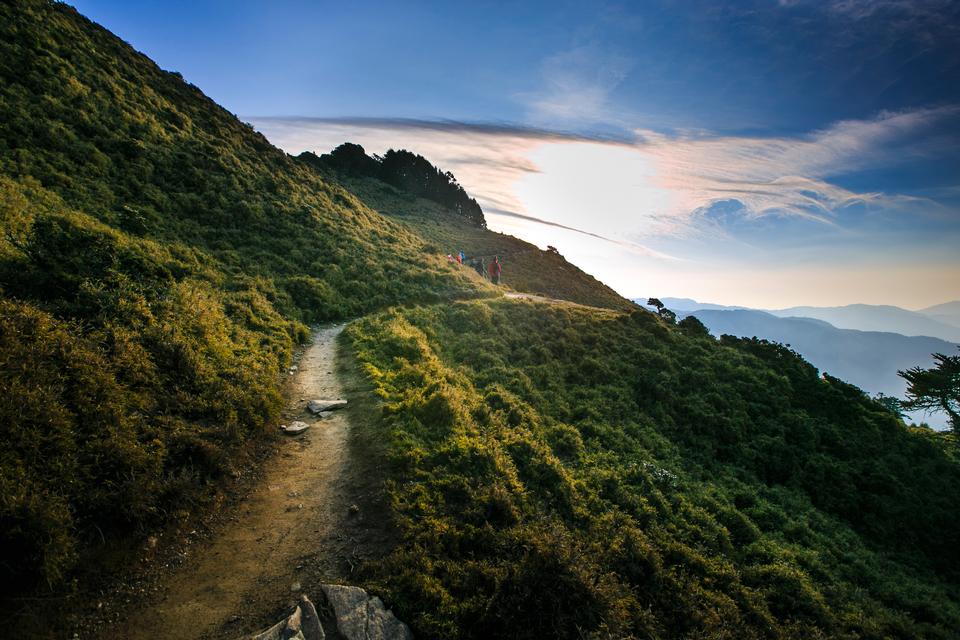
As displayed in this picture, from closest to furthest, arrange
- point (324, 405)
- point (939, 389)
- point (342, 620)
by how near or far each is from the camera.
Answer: point (342, 620)
point (324, 405)
point (939, 389)

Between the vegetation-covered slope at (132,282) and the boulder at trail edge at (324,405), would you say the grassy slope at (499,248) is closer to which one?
the vegetation-covered slope at (132,282)

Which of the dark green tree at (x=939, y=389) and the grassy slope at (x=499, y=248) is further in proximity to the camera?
the grassy slope at (x=499, y=248)

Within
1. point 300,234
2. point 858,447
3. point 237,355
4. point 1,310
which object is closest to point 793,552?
point 858,447

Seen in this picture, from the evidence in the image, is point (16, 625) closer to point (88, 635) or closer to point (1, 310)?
point (88, 635)

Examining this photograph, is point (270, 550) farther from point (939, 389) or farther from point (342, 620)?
point (939, 389)

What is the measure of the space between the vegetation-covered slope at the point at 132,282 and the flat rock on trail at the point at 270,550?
956mm

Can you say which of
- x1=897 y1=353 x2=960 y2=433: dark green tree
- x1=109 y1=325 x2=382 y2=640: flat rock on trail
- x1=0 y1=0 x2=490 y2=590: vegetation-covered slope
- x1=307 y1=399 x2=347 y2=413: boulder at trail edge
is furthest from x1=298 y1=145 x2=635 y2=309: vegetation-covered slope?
x1=109 y1=325 x2=382 y2=640: flat rock on trail

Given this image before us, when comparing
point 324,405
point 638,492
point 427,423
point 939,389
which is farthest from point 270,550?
point 939,389

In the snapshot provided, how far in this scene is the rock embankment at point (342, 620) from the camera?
16.3 feet

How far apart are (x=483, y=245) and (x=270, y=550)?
51.5 metres

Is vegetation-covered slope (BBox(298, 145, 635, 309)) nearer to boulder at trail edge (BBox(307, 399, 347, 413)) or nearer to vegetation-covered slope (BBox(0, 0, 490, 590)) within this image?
vegetation-covered slope (BBox(0, 0, 490, 590))

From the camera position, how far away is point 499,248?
55.9 m

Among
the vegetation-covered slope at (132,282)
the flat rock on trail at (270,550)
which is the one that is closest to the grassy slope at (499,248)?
the vegetation-covered slope at (132,282)

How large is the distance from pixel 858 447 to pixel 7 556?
2695cm
